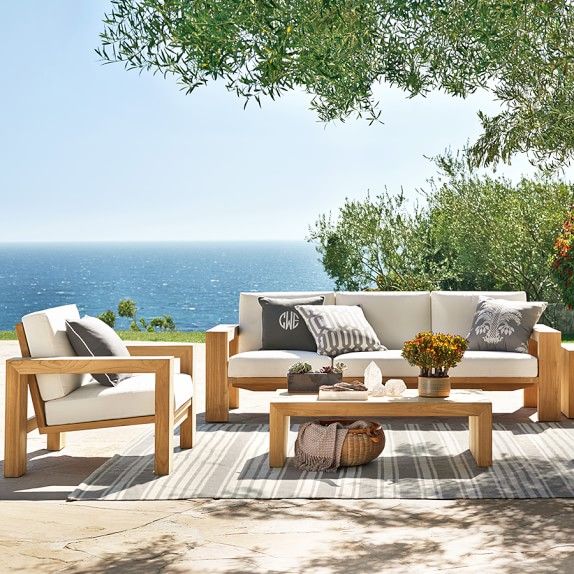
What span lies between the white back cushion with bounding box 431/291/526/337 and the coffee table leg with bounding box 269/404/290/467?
2426 mm

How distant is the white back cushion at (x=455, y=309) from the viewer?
7414 mm

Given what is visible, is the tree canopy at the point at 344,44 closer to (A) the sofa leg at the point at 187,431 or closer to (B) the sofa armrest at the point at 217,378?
(A) the sofa leg at the point at 187,431

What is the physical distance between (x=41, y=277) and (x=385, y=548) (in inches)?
2816

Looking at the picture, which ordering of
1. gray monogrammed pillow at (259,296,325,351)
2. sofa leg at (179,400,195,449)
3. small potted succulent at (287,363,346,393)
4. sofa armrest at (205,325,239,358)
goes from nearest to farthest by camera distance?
small potted succulent at (287,363,346,393), sofa leg at (179,400,195,449), sofa armrest at (205,325,239,358), gray monogrammed pillow at (259,296,325,351)

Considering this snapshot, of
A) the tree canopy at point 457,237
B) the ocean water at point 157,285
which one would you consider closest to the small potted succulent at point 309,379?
the tree canopy at point 457,237

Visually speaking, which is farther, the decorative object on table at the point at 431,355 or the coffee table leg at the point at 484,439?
the decorative object on table at the point at 431,355

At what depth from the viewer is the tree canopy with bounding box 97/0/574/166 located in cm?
366

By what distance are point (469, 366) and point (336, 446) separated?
174 centimetres

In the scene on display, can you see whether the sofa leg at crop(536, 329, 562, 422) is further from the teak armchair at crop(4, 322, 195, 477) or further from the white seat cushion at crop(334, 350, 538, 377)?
the teak armchair at crop(4, 322, 195, 477)

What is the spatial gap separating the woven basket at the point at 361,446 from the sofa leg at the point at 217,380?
1.69 m

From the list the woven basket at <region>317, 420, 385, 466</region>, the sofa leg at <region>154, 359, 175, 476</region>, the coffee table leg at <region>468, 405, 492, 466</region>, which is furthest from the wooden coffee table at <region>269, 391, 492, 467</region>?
the sofa leg at <region>154, 359, 175, 476</region>

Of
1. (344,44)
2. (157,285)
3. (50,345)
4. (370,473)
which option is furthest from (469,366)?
(157,285)

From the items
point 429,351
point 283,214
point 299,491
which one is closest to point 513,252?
point 429,351

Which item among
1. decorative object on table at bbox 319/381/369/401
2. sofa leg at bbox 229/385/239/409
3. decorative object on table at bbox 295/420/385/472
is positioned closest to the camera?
decorative object on table at bbox 295/420/385/472
